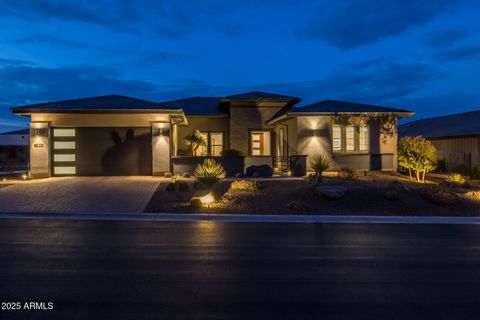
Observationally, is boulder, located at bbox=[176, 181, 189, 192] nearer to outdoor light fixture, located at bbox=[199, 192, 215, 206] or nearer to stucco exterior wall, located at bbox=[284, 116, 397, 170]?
outdoor light fixture, located at bbox=[199, 192, 215, 206]

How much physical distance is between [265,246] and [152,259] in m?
2.53

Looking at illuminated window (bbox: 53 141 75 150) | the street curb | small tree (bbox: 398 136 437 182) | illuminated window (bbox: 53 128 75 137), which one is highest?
illuminated window (bbox: 53 128 75 137)

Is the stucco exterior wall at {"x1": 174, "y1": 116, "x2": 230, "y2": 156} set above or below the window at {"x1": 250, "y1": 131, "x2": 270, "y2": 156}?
above

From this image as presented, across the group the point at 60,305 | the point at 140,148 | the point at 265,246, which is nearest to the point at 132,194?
the point at 140,148

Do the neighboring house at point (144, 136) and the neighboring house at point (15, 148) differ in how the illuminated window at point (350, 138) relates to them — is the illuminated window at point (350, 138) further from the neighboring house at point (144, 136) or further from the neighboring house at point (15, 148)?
the neighboring house at point (15, 148)

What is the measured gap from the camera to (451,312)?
5336 mm

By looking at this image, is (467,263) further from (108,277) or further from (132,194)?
(132,194)

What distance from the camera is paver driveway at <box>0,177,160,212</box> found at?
14.4 m

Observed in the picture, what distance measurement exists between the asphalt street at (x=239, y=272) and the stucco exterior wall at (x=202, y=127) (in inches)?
→ 752

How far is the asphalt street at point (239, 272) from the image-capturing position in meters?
5.43

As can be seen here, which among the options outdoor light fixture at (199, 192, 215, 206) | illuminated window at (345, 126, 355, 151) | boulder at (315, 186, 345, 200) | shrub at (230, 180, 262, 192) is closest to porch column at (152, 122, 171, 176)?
shrub at (230, 180, 262, 192)

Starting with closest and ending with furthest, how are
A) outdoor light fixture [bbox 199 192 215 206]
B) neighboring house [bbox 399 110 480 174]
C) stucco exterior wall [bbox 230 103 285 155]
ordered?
outdoor light fixture [bbox 199 192 215 206] → neighboring house [bbox 399 110 480 174] → stucco exterior wall [bbox 230 103 285 155]

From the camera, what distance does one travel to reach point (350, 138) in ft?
80.7

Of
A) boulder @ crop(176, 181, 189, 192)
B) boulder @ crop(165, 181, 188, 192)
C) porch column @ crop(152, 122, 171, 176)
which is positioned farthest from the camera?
porch column @ crop(152, 122, 171, 176)
